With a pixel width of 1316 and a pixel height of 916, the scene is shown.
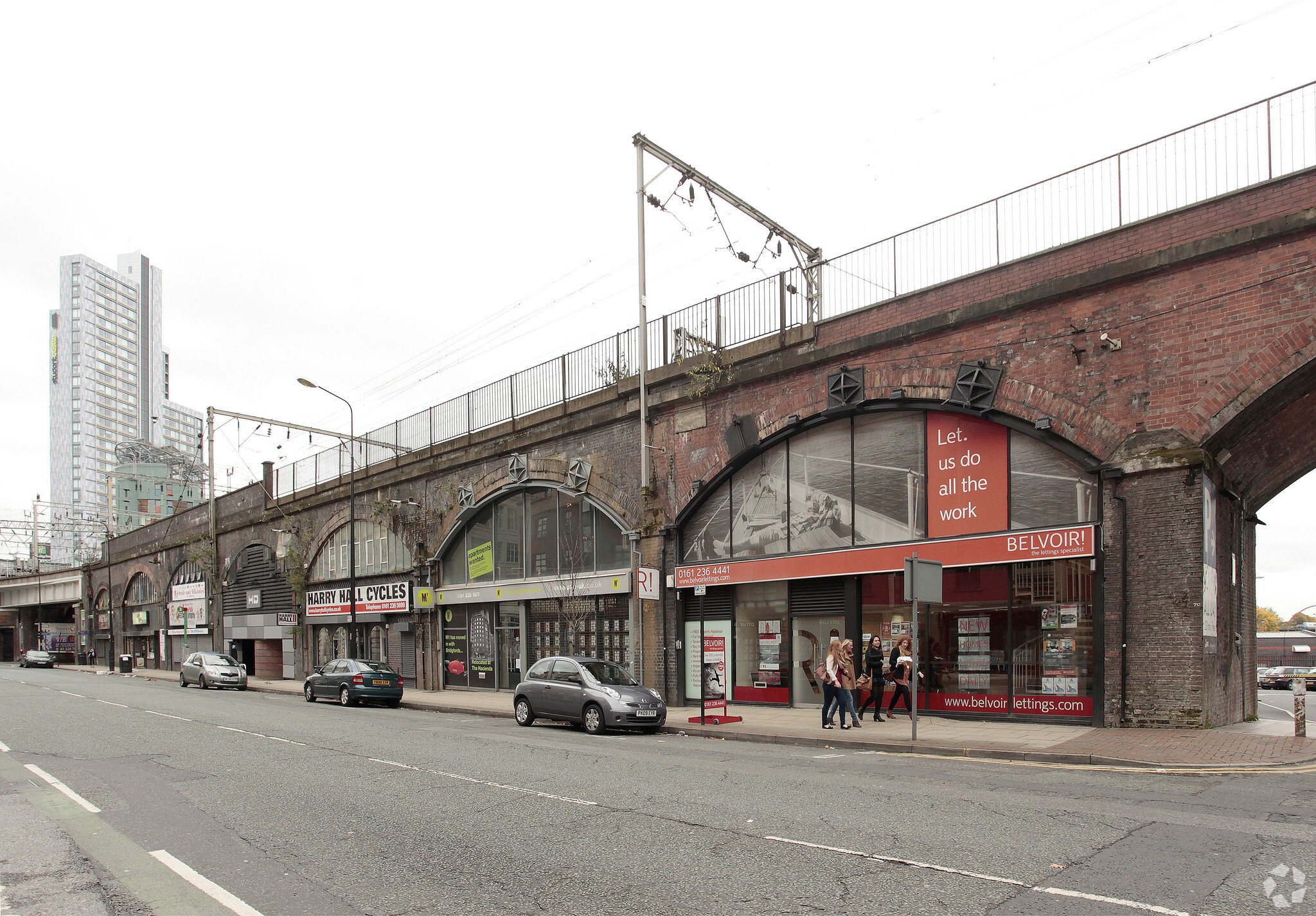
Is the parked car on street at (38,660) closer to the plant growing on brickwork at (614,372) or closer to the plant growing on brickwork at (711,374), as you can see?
the plant growing on brickwork at (614,372)

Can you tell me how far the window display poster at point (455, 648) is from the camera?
3146cm

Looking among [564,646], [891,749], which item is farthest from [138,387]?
[891,749]

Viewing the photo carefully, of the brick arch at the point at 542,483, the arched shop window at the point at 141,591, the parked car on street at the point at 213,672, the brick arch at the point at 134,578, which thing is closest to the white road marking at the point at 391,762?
the brick arch at the point at 542,483

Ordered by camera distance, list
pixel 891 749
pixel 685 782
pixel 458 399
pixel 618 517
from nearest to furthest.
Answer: pixel 685 782 → pixel 891 749 → pixel 618 517 → pixel 458 399

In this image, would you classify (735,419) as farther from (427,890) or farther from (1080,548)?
(427,890)

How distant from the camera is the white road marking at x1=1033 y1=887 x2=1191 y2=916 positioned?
5.60m

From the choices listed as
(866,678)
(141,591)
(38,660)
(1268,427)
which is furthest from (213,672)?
(38,660)

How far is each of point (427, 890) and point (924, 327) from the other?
14.4m

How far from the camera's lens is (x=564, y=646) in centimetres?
2636

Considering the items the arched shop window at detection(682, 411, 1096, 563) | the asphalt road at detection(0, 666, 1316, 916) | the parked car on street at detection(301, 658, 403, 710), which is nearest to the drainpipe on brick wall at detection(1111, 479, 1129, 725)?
the arched shop window at detection(682, 411, 1096, 563)

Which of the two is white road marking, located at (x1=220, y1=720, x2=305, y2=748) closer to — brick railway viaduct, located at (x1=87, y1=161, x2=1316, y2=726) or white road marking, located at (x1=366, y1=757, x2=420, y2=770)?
white road marking, located at (x1=366, y1=757, x2=420, y2=770)

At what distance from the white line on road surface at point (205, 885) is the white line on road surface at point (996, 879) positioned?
13.0 feet

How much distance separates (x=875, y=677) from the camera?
17.4 m

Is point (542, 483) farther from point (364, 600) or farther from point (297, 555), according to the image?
point (297, 555)
